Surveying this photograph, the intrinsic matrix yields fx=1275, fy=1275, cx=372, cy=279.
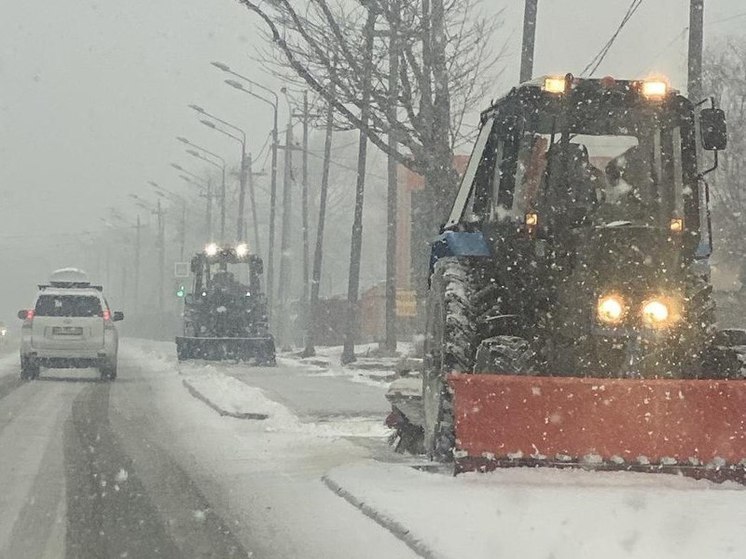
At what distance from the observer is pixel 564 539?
22.3 ft

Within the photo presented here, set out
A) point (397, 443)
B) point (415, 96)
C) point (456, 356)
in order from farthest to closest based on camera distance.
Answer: point (415, 96)
point (397, 443)
point (456, 356)

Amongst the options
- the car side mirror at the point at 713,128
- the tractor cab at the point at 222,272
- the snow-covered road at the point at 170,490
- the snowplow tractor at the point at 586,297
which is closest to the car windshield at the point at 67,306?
the snow-covered road at the point at 170,490

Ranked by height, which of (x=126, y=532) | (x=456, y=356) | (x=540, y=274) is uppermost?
(x=540, y=274)

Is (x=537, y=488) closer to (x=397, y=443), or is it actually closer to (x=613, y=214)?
(x=613, y=214)

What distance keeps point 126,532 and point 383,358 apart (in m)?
23.9

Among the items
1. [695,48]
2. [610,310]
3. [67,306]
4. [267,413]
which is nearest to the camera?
[610,310]

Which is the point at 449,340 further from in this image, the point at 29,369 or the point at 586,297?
the point at 29,369

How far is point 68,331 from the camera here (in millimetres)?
24828

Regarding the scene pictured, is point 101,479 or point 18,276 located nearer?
point 101,479

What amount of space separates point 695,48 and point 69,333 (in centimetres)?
Answer: 1342

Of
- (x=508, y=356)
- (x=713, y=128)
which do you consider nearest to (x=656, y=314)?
(x=508, y=356)

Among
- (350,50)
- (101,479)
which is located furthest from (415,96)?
(101,479)

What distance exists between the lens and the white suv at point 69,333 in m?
24.8

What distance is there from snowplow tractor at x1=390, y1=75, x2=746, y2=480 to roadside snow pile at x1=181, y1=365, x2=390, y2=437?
15.7ft
